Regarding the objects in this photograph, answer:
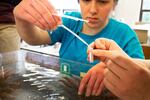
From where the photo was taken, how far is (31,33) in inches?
44.2

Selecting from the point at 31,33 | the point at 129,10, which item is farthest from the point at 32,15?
the point at 129,10

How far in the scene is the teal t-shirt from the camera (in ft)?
3.51

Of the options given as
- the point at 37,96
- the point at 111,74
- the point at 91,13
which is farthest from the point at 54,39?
the point at 111,74

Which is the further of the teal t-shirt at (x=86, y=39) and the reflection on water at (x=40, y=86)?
the teal t-shirt at (x=86, y=39)

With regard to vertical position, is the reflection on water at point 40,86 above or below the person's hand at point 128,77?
below

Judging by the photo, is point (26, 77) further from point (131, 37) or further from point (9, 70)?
point (131, 37)

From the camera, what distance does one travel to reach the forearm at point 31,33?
3.48 feet

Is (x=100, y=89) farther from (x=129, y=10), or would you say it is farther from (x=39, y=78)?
(x=129, y=10)

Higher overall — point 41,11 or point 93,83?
point 41,11

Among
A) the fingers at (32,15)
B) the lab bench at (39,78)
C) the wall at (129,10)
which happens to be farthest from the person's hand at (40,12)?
the wall at (129,10)

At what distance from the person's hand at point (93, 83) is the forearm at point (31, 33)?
0.43 metres

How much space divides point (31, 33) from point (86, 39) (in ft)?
0.94

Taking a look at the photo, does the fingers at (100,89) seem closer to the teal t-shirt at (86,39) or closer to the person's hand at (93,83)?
the person's hand at (93,83)

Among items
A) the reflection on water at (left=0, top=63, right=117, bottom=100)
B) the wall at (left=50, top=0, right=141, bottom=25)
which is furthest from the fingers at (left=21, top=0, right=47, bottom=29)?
the wall at (left=50, top=0, right=141, bottom=25)
